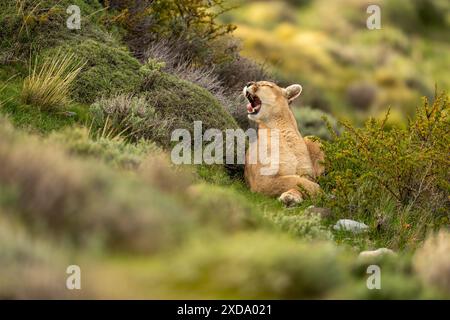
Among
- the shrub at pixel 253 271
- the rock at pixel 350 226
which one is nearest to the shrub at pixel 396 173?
the rock at pixel 350 226

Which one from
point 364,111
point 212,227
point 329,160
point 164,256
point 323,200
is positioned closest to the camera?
point 164,256

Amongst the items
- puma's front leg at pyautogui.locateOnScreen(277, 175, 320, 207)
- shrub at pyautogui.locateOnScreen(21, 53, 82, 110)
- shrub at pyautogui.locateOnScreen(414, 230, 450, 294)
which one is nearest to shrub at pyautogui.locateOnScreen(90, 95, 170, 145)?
shrub at pyautogui.locateOnScreen(21, 53, 82, 110)

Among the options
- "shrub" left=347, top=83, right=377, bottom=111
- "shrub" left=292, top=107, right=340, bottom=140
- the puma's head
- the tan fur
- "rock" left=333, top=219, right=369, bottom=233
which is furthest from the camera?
"shrub" left=347, top=83, right=377, bottom=111

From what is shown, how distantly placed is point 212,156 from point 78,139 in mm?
4391

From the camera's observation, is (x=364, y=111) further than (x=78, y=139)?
Yes

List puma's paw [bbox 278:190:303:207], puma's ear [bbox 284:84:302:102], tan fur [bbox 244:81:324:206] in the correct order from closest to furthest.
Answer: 1. puma's paw [bbox 278:190:303:207]
2. tan fur [bbox 244:81:324:206]
3. puma's ear [bbox 284:84:302:102]

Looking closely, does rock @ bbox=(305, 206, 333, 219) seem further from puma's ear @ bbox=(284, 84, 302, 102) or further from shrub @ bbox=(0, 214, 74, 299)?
shrub @ bbox=(0, 214, 74, 299)

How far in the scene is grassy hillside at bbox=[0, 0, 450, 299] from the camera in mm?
6816

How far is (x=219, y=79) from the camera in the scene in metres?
18.3

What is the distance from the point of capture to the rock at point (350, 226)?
11273 millimetres

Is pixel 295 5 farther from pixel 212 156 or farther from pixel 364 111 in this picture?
pixel 212 156

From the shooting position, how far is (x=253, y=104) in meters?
13.5

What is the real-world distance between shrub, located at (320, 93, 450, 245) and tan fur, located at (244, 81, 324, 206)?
1.12ft

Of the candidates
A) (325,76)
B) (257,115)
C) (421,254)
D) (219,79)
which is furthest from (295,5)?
(421,254)
